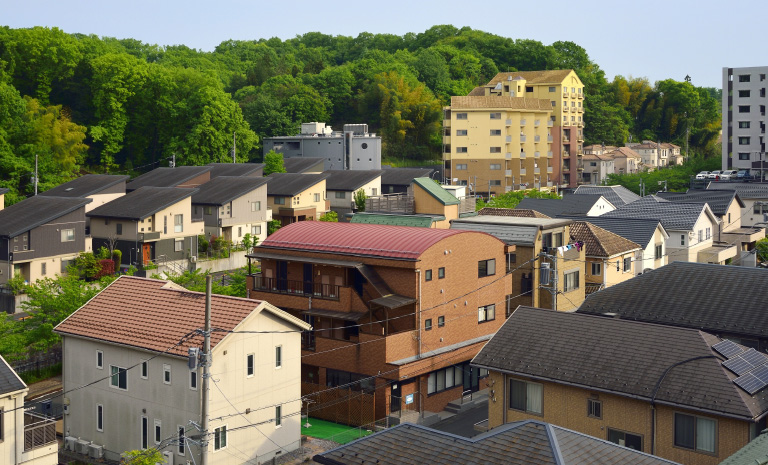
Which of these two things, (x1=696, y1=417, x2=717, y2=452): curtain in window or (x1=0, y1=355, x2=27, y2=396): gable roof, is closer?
(x1=0, y1=355, x2=27, y2=396): gable roof

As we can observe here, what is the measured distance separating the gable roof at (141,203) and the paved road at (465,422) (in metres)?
21.3

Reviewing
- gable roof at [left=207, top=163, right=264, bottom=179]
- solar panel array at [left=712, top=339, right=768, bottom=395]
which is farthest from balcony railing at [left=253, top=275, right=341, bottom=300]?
gable roof at [left=207, top=163, right=264, bottom=179]

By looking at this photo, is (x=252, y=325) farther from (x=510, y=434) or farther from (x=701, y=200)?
(x=701, y=200)

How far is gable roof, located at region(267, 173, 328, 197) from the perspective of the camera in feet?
171

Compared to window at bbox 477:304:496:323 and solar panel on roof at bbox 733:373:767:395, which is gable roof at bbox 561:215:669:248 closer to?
window at bbox 477:304:496:323

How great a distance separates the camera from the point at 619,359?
63.6ft

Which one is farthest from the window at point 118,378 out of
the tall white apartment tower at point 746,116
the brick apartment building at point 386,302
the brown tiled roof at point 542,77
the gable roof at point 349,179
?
the brown tiled roof at point 542,77

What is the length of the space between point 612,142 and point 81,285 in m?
78.9

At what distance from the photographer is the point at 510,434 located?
13594 millimetres

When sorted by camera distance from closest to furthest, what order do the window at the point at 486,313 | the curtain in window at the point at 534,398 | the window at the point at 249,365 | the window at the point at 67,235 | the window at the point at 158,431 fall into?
the curtain in window at the point at 534,398 < the window at the point at 158,431 < the window at the point at 249,365 < the window at the point at 486,313 < the window at the point at 67,235

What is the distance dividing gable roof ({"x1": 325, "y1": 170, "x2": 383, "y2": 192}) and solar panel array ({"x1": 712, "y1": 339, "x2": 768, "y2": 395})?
1554 inches

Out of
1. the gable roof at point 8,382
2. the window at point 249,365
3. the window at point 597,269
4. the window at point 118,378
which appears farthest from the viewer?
the window at point 597,269

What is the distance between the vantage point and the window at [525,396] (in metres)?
20.1

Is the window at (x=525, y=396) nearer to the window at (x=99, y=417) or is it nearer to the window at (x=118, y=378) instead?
the window at (x=118, y=378)
